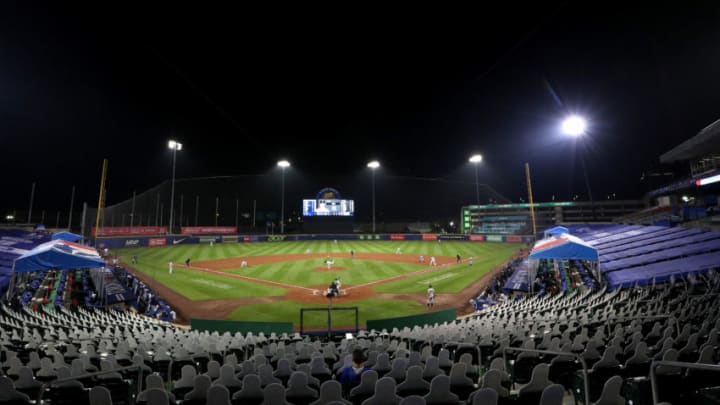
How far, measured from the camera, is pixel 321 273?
33625 mm

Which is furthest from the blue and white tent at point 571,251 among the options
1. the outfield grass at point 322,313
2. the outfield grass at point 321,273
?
the outfield grass at point 321,273

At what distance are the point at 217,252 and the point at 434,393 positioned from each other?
5080cm

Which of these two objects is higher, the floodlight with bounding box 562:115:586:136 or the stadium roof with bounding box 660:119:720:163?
the floodlight with bounding box 562:115:586:136

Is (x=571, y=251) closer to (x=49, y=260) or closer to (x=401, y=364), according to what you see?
(x=401, y=364)

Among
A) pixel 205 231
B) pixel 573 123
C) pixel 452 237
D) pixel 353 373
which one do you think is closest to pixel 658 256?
pixel 573 123

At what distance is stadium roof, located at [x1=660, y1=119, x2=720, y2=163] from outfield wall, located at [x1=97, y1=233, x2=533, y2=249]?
24450mm

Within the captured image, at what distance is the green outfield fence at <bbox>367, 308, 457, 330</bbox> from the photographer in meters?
15.4

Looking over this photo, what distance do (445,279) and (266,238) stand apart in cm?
4787

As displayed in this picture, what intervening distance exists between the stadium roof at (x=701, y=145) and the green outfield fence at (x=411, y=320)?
29.7 metres

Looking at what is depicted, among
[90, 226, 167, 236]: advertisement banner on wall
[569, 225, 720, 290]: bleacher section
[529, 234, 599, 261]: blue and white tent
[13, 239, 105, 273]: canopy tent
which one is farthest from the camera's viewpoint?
[90, 226, 167, 236]: advertisement banner on wall

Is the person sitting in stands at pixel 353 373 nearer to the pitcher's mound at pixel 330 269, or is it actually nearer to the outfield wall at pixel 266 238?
the pitcher's mound at pixel 330 269

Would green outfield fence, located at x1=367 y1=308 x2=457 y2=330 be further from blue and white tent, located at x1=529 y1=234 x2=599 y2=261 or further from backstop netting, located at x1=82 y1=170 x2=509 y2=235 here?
backstop netting, located at x1=82 y1=170 x2=509 y2=235

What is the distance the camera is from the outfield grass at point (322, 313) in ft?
64.0

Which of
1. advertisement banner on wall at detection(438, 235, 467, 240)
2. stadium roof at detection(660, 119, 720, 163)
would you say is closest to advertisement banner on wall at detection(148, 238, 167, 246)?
advertisement banner on wall at detection(438, 235, 467, 240)
